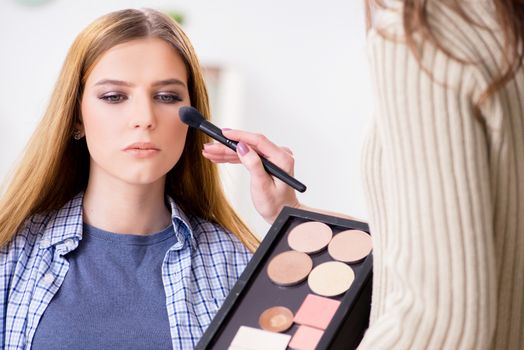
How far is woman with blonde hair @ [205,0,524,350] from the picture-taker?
1.89 ft

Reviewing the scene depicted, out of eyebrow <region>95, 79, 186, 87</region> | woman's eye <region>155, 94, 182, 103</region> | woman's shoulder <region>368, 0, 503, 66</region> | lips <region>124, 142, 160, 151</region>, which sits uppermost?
woman's shoulder <region>368, 0, 503, 66</region>

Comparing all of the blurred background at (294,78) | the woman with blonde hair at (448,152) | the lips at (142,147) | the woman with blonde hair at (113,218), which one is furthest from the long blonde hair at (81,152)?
the blurred background at (294,78)

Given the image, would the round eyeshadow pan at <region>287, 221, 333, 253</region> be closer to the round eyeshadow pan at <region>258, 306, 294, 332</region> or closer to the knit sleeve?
the round eyeshadow pan at <region>258, 306, 294, 332</region>

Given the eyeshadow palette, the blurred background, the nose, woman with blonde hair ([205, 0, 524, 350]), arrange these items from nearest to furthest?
woman with blonde hair ([205, 0, 524, 350]) → the eyeshadow palette → the nose → the blurred background

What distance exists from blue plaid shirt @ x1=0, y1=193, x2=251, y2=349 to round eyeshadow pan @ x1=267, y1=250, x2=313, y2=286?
0.32m

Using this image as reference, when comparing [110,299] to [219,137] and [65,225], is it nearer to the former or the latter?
[65,225]

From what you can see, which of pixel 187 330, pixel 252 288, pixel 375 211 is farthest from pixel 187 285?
pixel 375 211

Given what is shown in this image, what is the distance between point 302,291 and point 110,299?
0.39 m

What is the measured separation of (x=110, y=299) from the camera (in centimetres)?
111

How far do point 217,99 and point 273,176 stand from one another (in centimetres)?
171

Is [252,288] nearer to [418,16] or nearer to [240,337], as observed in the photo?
[240,337]

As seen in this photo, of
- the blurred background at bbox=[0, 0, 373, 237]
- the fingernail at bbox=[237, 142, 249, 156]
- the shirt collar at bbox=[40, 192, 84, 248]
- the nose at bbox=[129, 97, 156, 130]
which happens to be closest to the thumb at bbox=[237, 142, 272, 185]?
A: the fingernail at bbox=[237, 142, 249, 156]

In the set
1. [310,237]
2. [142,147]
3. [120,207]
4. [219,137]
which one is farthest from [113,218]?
[310,237]

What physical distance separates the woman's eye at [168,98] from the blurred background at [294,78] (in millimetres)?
1508
